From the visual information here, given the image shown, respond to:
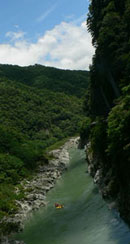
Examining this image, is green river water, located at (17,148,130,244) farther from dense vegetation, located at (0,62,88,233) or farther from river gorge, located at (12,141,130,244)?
dense vegetation, located at (0,62,88,233)

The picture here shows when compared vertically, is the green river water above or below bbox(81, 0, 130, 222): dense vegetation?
below

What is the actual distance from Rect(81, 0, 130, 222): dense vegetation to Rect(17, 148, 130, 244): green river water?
1.88 m

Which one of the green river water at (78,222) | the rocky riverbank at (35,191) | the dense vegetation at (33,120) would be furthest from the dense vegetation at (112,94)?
the dense vegetation at (33,120)

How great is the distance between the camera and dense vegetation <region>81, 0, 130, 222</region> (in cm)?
2184

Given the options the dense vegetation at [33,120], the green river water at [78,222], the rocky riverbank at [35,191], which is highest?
the dense vegetation at [33,120]

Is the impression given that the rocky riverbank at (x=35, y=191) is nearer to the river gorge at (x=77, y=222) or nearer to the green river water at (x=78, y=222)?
the river gorge at (x=77, y=222)

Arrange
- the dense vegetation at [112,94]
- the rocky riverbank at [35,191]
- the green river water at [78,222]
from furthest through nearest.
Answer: the rocky riverbank at [35,191], the green river water at [78,222], the dense vegetation at [112,94]

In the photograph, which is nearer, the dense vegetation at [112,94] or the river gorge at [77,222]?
the dense vegetation at [112,94]

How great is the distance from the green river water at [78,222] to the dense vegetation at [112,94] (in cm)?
188

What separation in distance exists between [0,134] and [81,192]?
43876 mm

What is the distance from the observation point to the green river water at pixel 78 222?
76.6ft

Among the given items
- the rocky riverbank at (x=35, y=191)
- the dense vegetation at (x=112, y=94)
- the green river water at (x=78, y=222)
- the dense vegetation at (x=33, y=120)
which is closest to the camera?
the dense vegetation at (x=112, y=94)

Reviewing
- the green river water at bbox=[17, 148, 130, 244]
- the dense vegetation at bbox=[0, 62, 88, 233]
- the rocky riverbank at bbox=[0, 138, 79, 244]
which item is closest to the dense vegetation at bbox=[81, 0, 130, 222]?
the green river water at bbox=[17, 148, 130, 244]

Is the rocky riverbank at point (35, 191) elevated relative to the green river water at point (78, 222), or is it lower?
elevated
